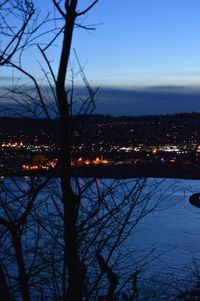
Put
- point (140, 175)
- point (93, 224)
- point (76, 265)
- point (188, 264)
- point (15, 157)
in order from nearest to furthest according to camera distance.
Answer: point (76, 265) → point (93, 224) → point (140, 175) → point (15, 157) → point (188, 264)

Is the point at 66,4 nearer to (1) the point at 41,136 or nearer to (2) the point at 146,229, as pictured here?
(1) the point at 41,136

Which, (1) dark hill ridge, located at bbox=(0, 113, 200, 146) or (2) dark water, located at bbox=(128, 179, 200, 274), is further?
(2) dark water, located at bbox=(128, 179, 200, 274)

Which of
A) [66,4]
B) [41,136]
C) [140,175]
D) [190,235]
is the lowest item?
[190,235]

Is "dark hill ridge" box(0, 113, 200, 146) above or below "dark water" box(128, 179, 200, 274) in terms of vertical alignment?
above

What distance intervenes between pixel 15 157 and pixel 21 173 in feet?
0.97

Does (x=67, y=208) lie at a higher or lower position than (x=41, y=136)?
lower

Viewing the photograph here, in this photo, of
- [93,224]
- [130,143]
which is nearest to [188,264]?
[130,143]

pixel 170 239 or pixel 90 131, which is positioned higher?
pixel 90 131

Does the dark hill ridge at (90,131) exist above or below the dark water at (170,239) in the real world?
above

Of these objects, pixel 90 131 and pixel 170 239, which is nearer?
pixel 90 131

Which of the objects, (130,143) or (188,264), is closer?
(130,143)

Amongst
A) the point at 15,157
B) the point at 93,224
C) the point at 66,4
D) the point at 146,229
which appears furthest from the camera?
the point at 146,229

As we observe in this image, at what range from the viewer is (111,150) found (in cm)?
292

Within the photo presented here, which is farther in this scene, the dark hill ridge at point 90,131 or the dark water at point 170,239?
the dark water at point 170,239
